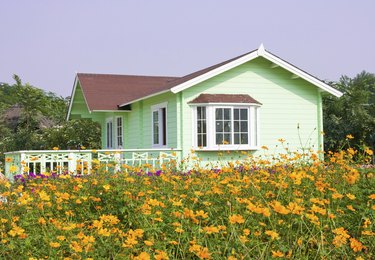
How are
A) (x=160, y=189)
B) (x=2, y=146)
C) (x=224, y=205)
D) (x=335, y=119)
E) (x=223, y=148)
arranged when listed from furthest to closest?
(x=2, y=146) < (x=335, y=119) < (x=223, y=148) < (x=160, y=189) < (x=224, y=205)

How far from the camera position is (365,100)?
20422mm

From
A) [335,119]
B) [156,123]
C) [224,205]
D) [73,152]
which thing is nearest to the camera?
[224,205]

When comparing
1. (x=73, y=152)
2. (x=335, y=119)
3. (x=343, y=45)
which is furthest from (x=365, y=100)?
(x=73, y=152)

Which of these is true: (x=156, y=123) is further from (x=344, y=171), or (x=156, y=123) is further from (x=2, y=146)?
(x=2, y=146)

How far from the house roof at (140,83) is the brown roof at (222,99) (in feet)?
1.61

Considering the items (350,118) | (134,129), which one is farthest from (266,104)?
(350,118)

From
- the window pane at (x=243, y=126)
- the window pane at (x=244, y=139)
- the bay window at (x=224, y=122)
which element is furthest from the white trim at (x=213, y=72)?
the window pane at (x=244, y=139)

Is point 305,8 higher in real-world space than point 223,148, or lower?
higher

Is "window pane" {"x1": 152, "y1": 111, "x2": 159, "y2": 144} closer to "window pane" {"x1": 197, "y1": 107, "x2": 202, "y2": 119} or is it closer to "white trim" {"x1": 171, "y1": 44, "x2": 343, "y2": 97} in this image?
"window pane" {"x1": 197, "y1": 107, "x2": 202, "y2": 119}

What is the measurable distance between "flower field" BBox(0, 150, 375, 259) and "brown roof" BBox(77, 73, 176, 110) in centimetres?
1154

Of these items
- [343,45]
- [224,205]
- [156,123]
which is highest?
[343,45]

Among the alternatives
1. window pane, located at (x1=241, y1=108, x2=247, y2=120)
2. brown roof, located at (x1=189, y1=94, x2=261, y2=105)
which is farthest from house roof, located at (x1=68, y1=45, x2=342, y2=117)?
window pane, located at (x1=241, y1=108, x2=247, y2=120)

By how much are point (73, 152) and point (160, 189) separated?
784cm

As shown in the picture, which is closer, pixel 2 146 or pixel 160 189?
pixel 160 189
